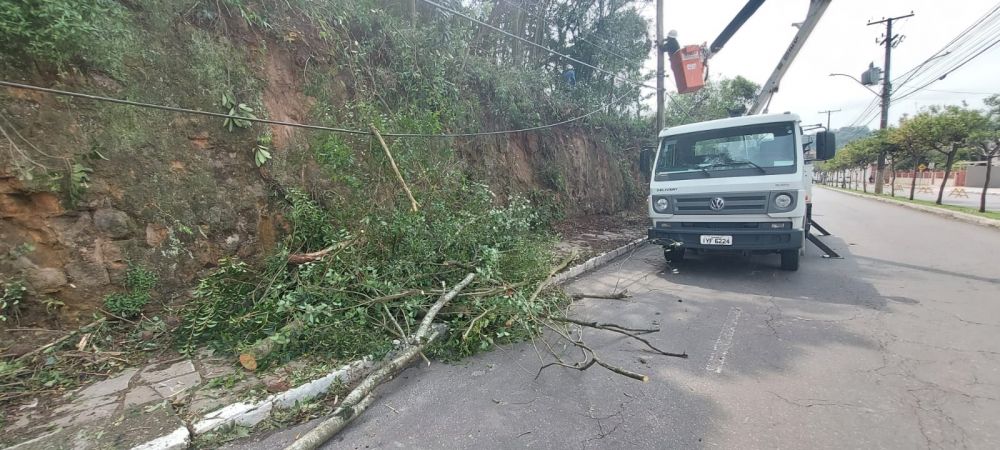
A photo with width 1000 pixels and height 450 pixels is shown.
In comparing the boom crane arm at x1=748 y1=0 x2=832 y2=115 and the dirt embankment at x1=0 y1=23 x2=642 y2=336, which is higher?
the boom crane arm at x1=748 y1=0 x2=832 y2=115

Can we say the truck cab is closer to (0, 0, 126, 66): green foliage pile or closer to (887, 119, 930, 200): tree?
(0, 0, 126, 66): green foliage pile

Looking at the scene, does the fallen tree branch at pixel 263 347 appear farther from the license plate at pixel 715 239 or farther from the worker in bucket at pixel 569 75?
the worker in bucket at pixel 569 75

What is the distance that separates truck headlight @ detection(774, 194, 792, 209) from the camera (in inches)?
220

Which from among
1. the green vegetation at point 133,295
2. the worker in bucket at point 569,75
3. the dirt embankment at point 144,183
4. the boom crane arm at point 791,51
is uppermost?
the worker in bucket at point 569,75

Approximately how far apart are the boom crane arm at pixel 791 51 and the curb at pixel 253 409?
34.5 ft

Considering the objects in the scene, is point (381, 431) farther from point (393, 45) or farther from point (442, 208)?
point (393, 45)

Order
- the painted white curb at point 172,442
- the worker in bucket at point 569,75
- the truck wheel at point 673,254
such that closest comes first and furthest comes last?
the painted white curb at point 172,442
the truck wheel at point 673,254
the worker in bucket at point 569,75

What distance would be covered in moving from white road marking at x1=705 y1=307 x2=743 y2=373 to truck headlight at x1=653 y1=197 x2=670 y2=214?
2154mm

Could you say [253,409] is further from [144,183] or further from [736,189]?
[736,189]

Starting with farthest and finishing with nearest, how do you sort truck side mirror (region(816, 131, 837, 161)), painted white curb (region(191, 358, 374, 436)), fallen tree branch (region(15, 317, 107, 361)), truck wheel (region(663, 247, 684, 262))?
truck wheel (region(663, 247, 684, 262)), truck side mirror (region(816, 131, 837, 161)), fallen tree branch (region(15, 317, 107, 361)), painted white curb (region(191, 358, 374, 436))

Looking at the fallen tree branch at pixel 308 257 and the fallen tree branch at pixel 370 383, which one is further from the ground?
the fallen tree branch at pixel 308 257

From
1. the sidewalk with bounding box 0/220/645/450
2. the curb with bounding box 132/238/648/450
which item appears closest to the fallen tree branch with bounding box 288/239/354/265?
the sidewalk with bounding box 0/220/645/450

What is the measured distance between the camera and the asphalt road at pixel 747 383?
8.38 ft

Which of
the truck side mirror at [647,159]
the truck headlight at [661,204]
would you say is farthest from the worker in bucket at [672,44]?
the truck headlight at [661,204]
